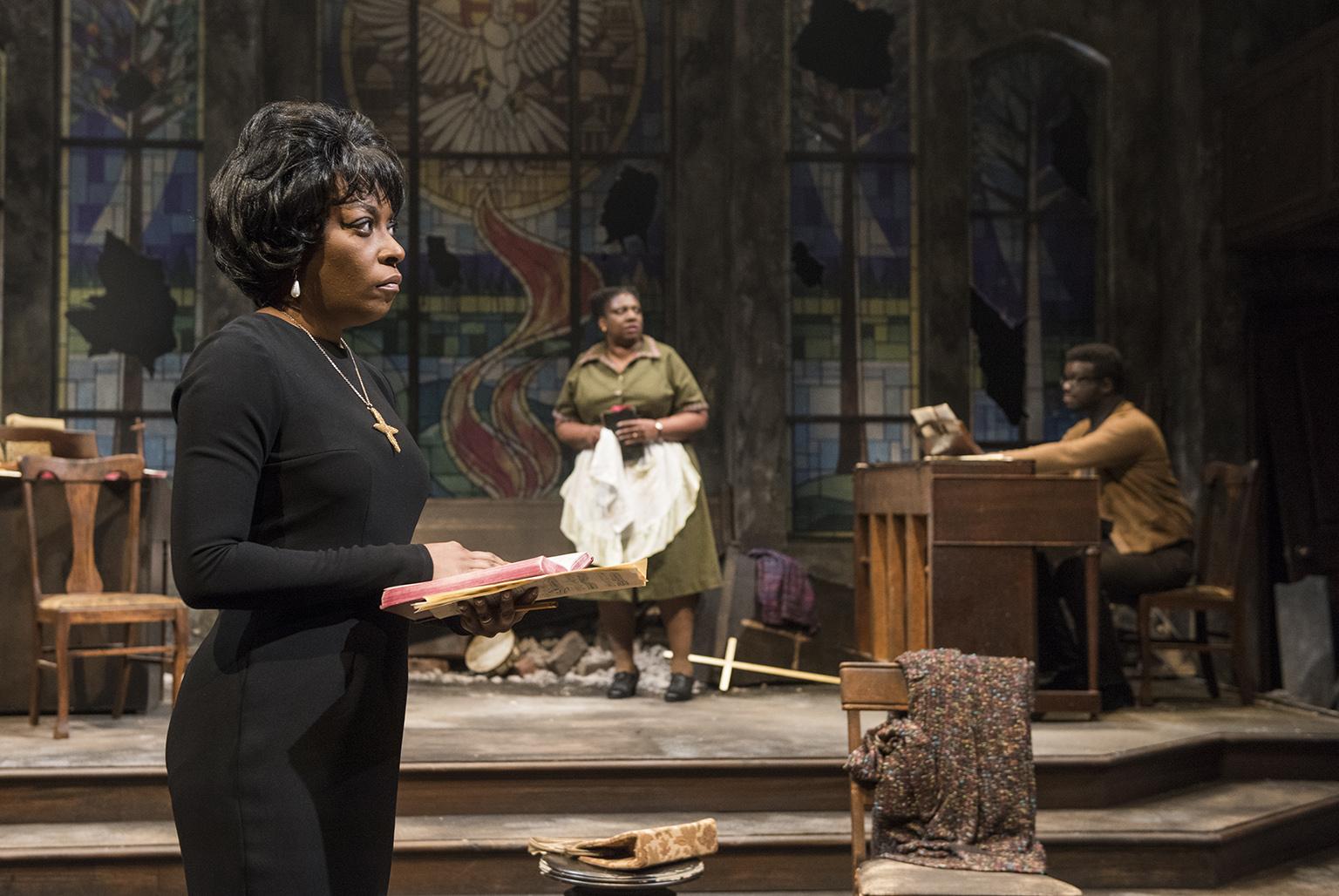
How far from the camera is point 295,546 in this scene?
1494 mm

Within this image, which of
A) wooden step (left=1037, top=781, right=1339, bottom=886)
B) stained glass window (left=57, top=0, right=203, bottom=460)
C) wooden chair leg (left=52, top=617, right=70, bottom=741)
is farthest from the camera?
stained glass window (left=57, top=0, right=203, bottom=460)

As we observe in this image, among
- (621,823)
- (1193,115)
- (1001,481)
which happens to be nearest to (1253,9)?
(1193,115)

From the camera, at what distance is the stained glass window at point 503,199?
7270 mm

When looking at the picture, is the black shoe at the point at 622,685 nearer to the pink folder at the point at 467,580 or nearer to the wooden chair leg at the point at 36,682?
the wooden chair leg at the point at 36,682

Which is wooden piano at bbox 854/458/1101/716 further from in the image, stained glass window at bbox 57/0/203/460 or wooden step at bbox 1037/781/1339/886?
stained glass window at bbox 57/0/203/460

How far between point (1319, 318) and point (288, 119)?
5934mm

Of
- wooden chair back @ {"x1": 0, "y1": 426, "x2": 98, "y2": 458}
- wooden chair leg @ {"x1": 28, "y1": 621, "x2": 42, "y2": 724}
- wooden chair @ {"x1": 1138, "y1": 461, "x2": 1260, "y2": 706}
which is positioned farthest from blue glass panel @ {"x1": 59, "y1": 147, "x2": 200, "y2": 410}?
wooden chair @ {"x1": 1138, "y1": 461, "x2": 1260, "y2": 706}

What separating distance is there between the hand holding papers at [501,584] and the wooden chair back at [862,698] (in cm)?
191

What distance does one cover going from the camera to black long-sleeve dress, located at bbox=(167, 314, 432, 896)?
144 centimetres

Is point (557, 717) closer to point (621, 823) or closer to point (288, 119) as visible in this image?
point (621, 823)

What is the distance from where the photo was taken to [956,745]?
11.2ft

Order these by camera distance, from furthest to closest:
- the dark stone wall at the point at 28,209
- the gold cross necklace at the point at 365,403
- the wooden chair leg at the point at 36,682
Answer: the dark stone wall at the point at 28,209, the wooden chair leg at the point at 36,682, the gold cross necklace at the point at 365,403

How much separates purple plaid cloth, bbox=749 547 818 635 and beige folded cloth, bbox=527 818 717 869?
2775 millimetres

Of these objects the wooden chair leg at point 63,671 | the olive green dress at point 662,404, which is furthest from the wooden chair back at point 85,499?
the olive green dress at point 662,404
